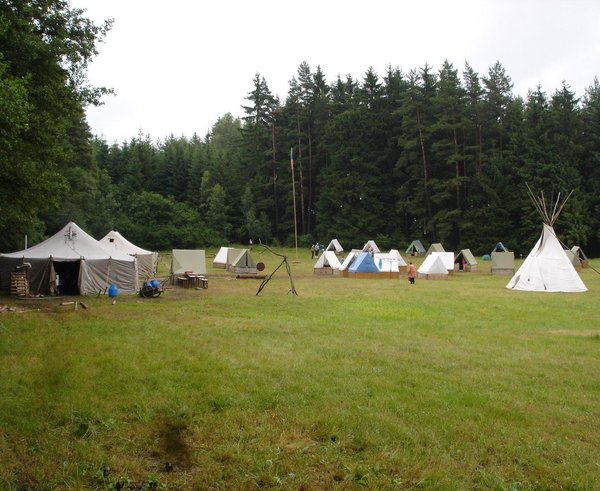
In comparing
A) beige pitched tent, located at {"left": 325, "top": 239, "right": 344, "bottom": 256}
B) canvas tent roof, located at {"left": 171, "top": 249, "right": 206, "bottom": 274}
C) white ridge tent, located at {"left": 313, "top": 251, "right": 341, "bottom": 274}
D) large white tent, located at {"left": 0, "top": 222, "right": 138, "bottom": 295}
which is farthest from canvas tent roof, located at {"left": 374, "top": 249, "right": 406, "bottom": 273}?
beige pitched tent, located at {"left": 325, "top": 239, "right": 344, "bottom": 256}

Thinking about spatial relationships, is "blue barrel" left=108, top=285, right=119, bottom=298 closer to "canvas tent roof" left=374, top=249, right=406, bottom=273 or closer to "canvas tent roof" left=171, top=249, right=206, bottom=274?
"canvas tent roof" left=171, top=249, right=206, bottom=274

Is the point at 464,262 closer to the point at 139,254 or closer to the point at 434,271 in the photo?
the point at 434,271

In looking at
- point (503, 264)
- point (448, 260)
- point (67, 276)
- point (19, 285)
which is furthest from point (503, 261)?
point (19, 285)

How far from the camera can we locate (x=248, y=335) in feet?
32.8

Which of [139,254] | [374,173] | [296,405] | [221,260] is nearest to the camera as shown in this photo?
[296,405]

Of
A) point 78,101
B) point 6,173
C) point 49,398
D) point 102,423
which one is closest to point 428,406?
point 102,423

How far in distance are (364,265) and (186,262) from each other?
30.7 feet

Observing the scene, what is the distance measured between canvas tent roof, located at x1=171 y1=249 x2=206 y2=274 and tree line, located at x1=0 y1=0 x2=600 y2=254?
39.5 ft

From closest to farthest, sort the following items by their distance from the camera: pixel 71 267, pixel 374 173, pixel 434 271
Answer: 1. pixel 71 267
2. pixel 434 271
3. pixel 374 173

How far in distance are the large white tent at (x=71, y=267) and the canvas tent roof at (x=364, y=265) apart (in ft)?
40.0

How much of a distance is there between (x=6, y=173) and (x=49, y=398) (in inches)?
333

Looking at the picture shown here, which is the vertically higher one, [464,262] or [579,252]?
[579,252]

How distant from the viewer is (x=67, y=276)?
18922 mm

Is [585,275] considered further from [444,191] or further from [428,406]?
[428,406]
